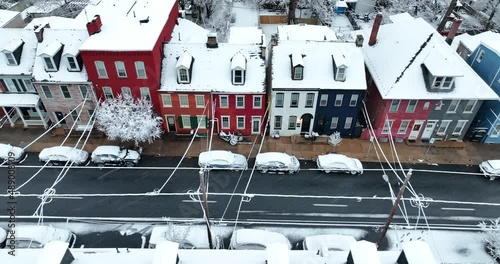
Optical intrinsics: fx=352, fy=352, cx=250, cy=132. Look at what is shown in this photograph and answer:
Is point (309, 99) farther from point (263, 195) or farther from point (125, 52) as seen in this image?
point (125, 52)

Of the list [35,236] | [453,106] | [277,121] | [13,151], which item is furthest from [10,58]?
[453,106]

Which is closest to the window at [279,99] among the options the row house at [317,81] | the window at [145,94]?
the row house at [317,81]

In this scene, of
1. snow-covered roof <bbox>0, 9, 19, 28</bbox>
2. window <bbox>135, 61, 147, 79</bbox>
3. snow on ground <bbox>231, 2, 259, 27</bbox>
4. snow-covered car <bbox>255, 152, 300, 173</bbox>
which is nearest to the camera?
window <bbox>135, 61, 147, 79</bbox>

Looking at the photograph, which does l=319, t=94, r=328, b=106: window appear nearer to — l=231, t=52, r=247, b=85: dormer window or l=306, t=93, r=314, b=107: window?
l=306, t=93, r=314, b=107: window

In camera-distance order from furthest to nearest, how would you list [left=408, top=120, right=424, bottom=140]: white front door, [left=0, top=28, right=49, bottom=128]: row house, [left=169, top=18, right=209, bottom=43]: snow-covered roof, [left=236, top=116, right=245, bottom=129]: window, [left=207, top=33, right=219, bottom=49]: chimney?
[left=169, top=18, right=209, bottom=43]: snow-covered roof, [left=236, top=116, right=245, bottom=129]: window, [left=408, top=120, right=424, bottom=140]: white front door, [left=0, top=28, right=49, bottom=128]: row house, [left=207, top=33, right=219, bottom=49]: chimney

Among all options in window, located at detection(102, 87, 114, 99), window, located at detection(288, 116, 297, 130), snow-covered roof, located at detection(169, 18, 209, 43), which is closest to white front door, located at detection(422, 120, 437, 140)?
window, located at detection(288, 116, 297, 130)

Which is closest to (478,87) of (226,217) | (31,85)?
(226,217)

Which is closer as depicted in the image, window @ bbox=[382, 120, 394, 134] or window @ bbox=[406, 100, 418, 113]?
window @ bbox=[406, 100, 418, 113]

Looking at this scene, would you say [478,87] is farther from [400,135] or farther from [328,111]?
[328,111]
